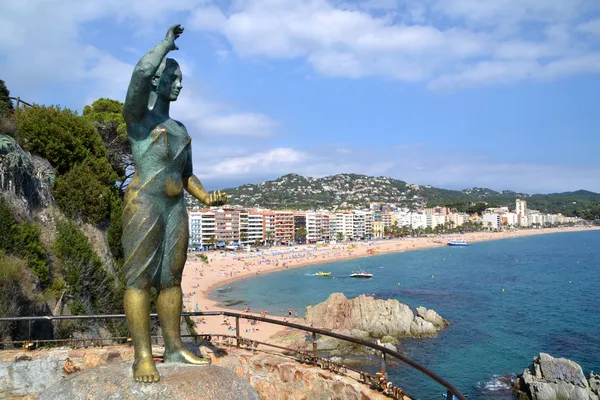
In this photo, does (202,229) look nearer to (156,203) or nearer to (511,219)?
(156,203)

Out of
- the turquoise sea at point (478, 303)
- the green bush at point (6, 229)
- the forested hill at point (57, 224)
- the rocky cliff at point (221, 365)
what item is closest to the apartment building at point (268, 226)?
the turquoise sea at point (478, 303)

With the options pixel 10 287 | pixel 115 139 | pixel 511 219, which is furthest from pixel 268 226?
pixel 511 219

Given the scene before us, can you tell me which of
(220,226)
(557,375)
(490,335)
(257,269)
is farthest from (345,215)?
(557,375)

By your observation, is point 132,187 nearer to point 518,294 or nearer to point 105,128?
point 105,128

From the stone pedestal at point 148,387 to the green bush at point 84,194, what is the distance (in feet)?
48.9

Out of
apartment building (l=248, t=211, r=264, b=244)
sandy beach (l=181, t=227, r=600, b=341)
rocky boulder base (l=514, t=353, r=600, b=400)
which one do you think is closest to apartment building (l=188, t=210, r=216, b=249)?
apartment building (l=248, t=211, r=264, b=244)

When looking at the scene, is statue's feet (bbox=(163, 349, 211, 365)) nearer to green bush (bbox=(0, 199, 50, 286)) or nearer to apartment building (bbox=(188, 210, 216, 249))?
green bush (bbox=(0, 199, 50, 286))

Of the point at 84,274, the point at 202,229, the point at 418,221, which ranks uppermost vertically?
the point at 418,221

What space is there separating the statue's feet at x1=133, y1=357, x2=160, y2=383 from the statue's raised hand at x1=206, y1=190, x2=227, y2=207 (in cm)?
166

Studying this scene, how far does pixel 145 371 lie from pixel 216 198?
1.81 meters

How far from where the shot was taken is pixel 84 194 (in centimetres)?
1805

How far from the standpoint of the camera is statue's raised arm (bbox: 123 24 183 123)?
15.1 feet

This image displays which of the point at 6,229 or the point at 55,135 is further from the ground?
the point at 55,135

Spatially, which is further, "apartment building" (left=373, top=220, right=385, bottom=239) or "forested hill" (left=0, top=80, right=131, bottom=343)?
"apartment building" (left=373, top=220, right=385, bottom=239)
